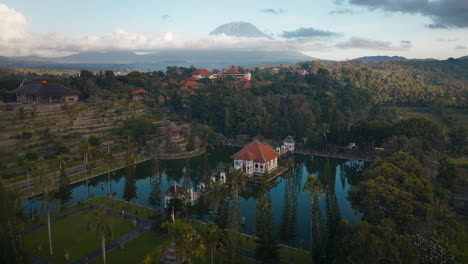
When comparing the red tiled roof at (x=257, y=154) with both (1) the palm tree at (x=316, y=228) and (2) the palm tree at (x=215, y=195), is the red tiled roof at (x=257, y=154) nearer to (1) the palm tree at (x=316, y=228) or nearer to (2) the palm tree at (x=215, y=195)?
(2) the palm tree at (x=215, y=195)

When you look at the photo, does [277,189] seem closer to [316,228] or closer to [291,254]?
[291,254]

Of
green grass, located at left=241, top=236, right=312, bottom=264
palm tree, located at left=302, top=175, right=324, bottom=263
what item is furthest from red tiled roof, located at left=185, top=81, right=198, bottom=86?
palm tree, located at left=302, top=175, right=324, bottom=263

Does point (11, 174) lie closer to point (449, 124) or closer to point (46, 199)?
point (46, 199)

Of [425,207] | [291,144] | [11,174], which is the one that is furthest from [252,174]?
[11,174]

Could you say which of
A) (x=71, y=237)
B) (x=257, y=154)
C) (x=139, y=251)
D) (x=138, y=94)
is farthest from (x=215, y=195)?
(x=138, y=94)

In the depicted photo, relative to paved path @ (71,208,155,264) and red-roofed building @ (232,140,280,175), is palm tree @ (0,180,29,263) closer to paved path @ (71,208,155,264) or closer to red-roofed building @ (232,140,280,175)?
paved path @ (71,208,155,264)

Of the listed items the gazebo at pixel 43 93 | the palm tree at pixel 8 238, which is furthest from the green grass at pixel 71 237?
the gazebo at pixel 43 93
